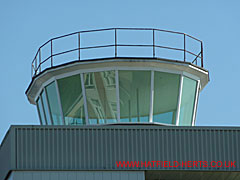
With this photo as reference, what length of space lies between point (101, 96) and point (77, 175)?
3.82 metres

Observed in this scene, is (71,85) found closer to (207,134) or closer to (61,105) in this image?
(61,105)

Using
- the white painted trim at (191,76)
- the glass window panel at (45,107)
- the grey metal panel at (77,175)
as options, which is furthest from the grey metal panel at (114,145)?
the glass window panel at (45,107)

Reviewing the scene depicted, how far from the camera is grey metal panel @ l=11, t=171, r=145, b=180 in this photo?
83.3ft

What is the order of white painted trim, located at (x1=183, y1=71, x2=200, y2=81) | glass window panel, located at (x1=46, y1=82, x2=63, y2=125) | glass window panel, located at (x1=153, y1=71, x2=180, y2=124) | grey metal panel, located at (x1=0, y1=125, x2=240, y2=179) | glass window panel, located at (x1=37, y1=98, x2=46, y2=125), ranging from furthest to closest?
glass window panel, located at (x1=37, y1=98, x2=46, y2=125) → white painted trim, located at (x1=183, y1=71, x2=200, y2=81) → glass window panel, located at (x1=46, y1=82, x2=63, y2=125) → glass window panel, located at (x1=153, y1=71, x2=180, y2=124) → grey metal panel, located at (x1=0, y1=125, x2=240, y2=179)

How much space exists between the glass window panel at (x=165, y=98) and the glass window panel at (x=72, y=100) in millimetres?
2484

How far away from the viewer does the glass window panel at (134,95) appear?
28.4m

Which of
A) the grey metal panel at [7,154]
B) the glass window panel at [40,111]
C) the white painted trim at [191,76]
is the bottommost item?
the grey metal panel at [7,154]

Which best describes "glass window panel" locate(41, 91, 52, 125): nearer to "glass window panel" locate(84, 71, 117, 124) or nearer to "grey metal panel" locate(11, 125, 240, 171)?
"glass window panel" locate(84, 71, 117, 124)

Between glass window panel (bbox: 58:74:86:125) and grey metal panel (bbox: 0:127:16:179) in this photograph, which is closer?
grey metal panel (bbox: 0:127:16:179)

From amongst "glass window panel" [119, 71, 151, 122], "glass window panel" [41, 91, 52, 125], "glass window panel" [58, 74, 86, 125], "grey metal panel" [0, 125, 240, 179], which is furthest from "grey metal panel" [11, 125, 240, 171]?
"glass window panel" [41, 91, 52, 125]

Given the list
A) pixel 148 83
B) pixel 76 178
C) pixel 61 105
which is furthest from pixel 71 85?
pixel 76 178

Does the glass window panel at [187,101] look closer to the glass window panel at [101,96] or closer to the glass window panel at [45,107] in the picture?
the glass window panel at [101,96]

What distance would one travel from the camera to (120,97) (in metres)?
28.5

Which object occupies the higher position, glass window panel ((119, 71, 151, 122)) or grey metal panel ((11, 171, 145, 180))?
glass window panel ((119, 71, 151, 122))
